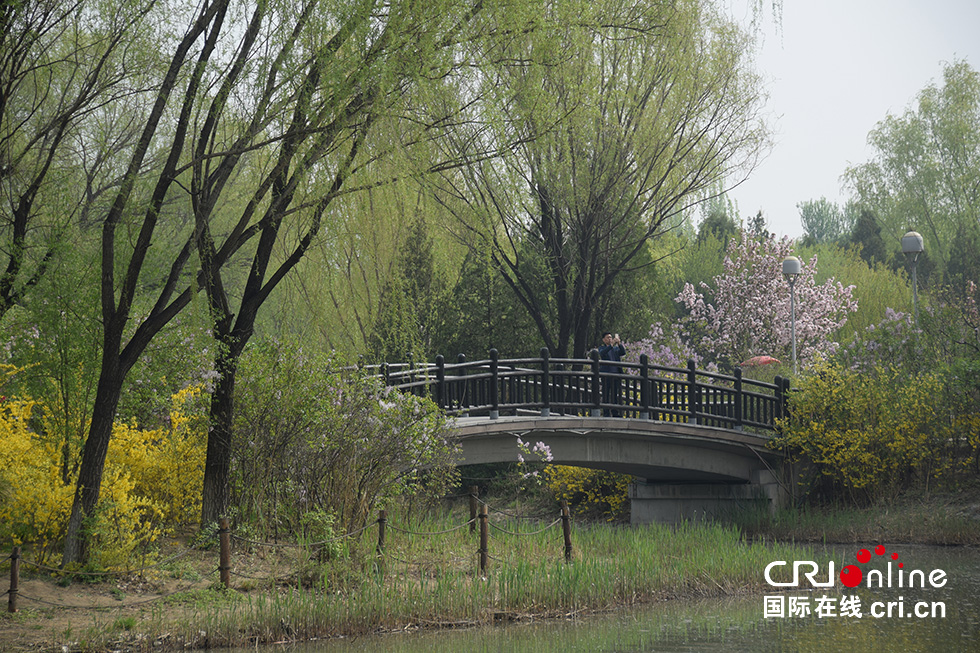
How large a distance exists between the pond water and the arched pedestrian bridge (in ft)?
16.3

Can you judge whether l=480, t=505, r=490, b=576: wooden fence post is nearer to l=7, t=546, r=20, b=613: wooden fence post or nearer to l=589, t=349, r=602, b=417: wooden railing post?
l=7, t=546, r=20, b=613: wooden fence post

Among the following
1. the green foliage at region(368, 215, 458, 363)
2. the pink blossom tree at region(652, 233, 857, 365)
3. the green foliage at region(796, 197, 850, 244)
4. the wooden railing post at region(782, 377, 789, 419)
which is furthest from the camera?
the green foliage at region(796, 197, 850, 244)

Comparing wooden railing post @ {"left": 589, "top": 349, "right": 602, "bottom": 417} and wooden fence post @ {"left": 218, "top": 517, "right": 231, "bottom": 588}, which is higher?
wooden railing post @ {"left": 589, "top": 349, "right": 602, "bottom": 417}

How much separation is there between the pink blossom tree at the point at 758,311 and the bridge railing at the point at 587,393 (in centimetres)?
993

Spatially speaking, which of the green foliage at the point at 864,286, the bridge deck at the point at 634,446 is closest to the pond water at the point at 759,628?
the bridge deck at the point at 634,446

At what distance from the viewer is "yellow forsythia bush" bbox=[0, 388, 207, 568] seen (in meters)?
9.89

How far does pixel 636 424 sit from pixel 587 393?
Result: 109 cm

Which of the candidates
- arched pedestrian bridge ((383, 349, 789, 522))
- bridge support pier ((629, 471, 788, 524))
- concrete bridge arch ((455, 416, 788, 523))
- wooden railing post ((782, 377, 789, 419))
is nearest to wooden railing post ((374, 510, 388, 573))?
arched pedestrian bridge ((383, 349, 789, 522))

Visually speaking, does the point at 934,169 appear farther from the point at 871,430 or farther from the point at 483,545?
the point at 483,545

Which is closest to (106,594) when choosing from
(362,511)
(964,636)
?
(362,511)

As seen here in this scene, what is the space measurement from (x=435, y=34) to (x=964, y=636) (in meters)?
7.49

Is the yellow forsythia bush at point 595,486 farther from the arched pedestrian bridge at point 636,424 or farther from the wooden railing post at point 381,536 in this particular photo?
the wooden railing post at point 381,536

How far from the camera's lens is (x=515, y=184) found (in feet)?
34.2

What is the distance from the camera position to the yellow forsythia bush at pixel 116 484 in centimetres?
989
